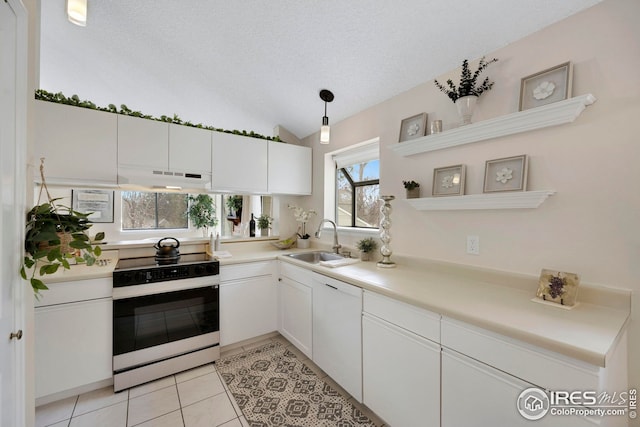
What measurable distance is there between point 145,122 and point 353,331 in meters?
2.41

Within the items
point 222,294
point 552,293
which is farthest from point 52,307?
point 552,293

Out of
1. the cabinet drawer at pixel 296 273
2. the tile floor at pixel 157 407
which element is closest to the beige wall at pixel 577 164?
the cabinet drawer at pixel 296 273

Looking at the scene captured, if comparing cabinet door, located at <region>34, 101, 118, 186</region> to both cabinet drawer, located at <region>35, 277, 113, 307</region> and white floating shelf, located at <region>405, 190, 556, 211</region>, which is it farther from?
white floating shelf, located at <region>405, 190, 556, 211</region>

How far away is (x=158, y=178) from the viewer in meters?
2.29

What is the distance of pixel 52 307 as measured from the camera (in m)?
1.72

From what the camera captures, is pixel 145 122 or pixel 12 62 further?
pixel 145 122

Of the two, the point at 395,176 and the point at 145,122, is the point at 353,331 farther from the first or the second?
the point at 145,122

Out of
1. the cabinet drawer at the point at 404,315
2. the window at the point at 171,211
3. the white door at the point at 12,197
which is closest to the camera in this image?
the white door at the point at 12,197

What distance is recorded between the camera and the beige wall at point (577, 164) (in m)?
1.15

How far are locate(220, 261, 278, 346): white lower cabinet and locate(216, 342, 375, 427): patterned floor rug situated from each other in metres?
0.22

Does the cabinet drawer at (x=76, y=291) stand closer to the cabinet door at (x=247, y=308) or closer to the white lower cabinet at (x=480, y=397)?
the cabinet door at (x=247, y=308)

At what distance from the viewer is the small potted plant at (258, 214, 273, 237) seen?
10.8ft

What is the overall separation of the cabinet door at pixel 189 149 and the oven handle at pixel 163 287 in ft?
3.32

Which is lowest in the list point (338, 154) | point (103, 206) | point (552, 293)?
point (552, 293)
